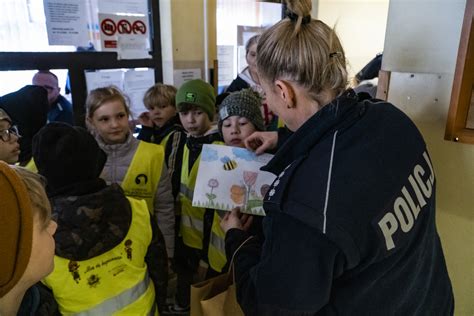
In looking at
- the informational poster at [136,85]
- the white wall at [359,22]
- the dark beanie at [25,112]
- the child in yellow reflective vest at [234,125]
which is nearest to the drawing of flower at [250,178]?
the child in yellow reflective vest at [234,125]

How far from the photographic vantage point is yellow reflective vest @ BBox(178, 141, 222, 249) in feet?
6.17

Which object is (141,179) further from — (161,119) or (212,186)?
(161,119)

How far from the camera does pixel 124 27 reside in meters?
2.57

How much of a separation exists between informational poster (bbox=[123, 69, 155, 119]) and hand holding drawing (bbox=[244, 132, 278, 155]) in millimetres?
1560

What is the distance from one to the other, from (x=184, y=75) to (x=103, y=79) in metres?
0.70

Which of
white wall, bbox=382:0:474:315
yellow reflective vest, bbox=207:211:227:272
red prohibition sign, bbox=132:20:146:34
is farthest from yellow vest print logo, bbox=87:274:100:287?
red prohibition sign, bbox=132:20:146:34

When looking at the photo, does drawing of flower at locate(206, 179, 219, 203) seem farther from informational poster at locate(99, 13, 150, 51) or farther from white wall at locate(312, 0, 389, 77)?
white wall at locate(312, 0, 389, 77)

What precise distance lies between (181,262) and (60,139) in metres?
1.30

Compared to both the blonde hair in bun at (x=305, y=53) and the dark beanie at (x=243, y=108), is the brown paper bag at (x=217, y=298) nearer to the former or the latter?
the blonde hair in bun at (x=305, y=53)

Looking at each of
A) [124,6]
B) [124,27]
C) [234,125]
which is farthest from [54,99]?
[234,125]

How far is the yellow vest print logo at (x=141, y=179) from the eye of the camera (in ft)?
5.63

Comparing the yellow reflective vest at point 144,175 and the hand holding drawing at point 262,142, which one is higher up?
the hand holding drawing at point 262,142

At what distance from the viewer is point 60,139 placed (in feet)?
3.62

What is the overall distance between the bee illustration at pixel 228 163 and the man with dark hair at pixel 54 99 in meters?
1.40
